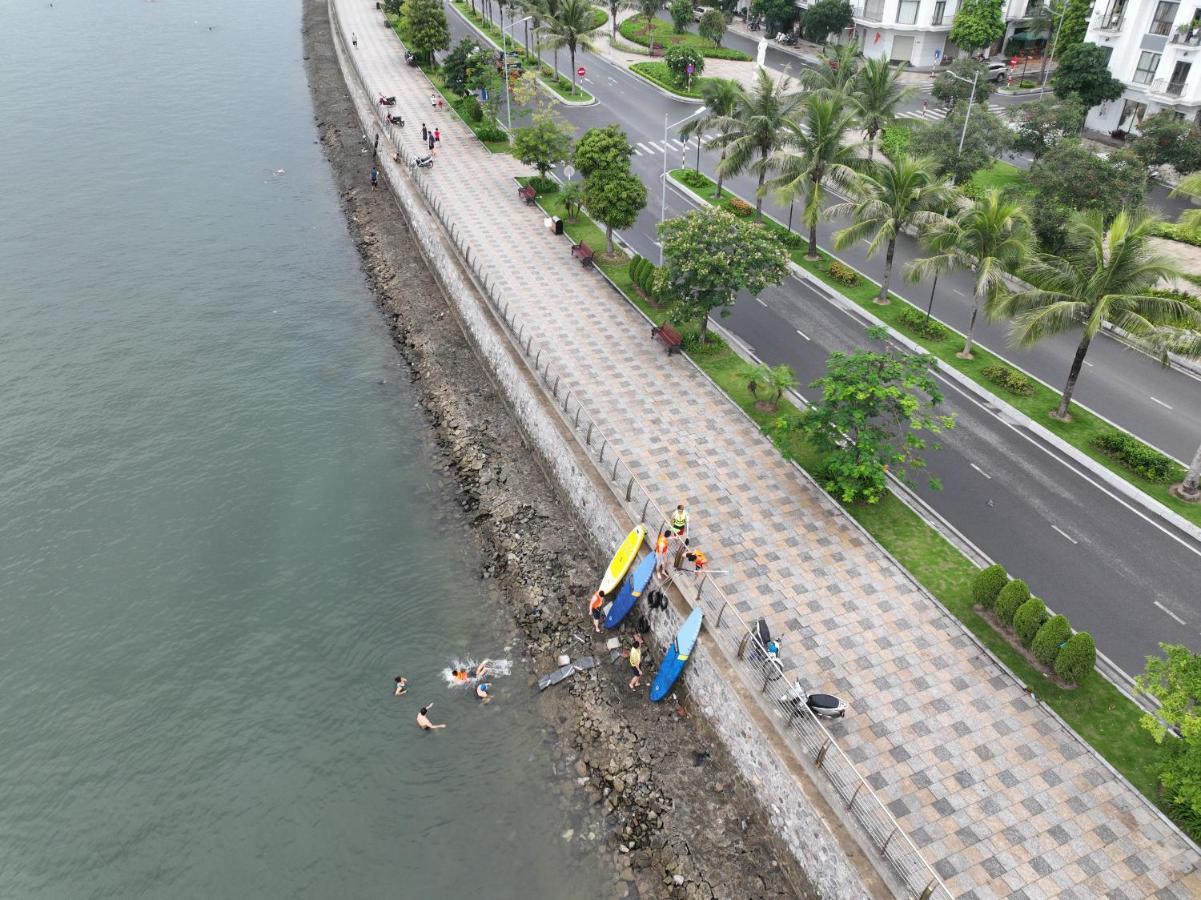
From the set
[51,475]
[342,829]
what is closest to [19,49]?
[51,475]

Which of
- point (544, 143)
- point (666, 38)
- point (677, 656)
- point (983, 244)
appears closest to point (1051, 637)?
point (677, 656)

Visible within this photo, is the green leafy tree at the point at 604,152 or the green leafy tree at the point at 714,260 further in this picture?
the green leafy tree at the point at 604,152

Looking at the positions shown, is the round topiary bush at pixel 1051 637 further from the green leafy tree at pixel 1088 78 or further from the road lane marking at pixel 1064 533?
the green leafy tree at pixel 1088 78

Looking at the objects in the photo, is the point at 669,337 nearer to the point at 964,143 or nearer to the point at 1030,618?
the point at 1030,618

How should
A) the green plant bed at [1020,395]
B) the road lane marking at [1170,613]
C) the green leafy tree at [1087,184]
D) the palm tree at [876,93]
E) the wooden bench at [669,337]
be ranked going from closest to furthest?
the road lane marking at [1170,613]
the green plant bed at [1020,395]
the wooden bench at [669,337]
the green leafy tree at [1087,184]
the palm tree at [876,93]

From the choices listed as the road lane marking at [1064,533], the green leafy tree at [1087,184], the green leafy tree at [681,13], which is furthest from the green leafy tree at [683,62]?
the road lane marking at [1064,533]

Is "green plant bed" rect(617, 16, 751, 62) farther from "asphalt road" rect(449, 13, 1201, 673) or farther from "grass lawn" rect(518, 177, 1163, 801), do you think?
"grass lawn" rect(518, 177, 1163, 801)

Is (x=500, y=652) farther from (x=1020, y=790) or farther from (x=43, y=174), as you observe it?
(x=43, y=174)
